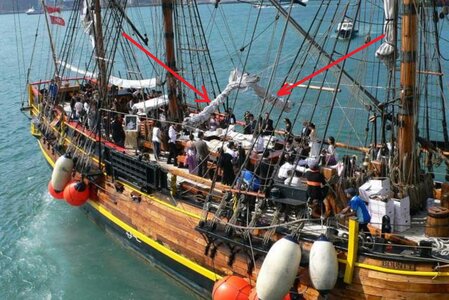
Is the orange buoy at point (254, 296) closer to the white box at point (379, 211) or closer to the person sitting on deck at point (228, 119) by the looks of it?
the white box at point (379, 211)

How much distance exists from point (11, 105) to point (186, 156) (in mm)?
30742

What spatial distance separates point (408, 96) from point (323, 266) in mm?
3885

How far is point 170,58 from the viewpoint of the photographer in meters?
17.4

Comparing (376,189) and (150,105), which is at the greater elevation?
(150,105)

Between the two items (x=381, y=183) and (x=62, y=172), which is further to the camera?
(x=62, y=172)

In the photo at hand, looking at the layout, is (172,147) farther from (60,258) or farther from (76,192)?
(60,258)

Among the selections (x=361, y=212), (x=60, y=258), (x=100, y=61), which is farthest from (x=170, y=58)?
(x=361, y=212)

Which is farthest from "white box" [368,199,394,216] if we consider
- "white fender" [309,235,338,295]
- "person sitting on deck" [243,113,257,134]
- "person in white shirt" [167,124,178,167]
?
"person in white shirt" [167,124,178,167]

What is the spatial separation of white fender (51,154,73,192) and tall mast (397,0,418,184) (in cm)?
939

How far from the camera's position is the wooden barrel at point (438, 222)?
1022 cm

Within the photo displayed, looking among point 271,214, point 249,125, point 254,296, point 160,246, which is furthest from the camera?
point 249,125

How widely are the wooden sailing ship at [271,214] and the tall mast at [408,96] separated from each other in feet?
0.06

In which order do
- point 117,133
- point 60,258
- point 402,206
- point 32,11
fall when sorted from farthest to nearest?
point 32,11
point 117,133
point 60,258
point 402,206

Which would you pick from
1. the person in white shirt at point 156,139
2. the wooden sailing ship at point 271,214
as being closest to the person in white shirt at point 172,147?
the person in white shirt at point 156,139
